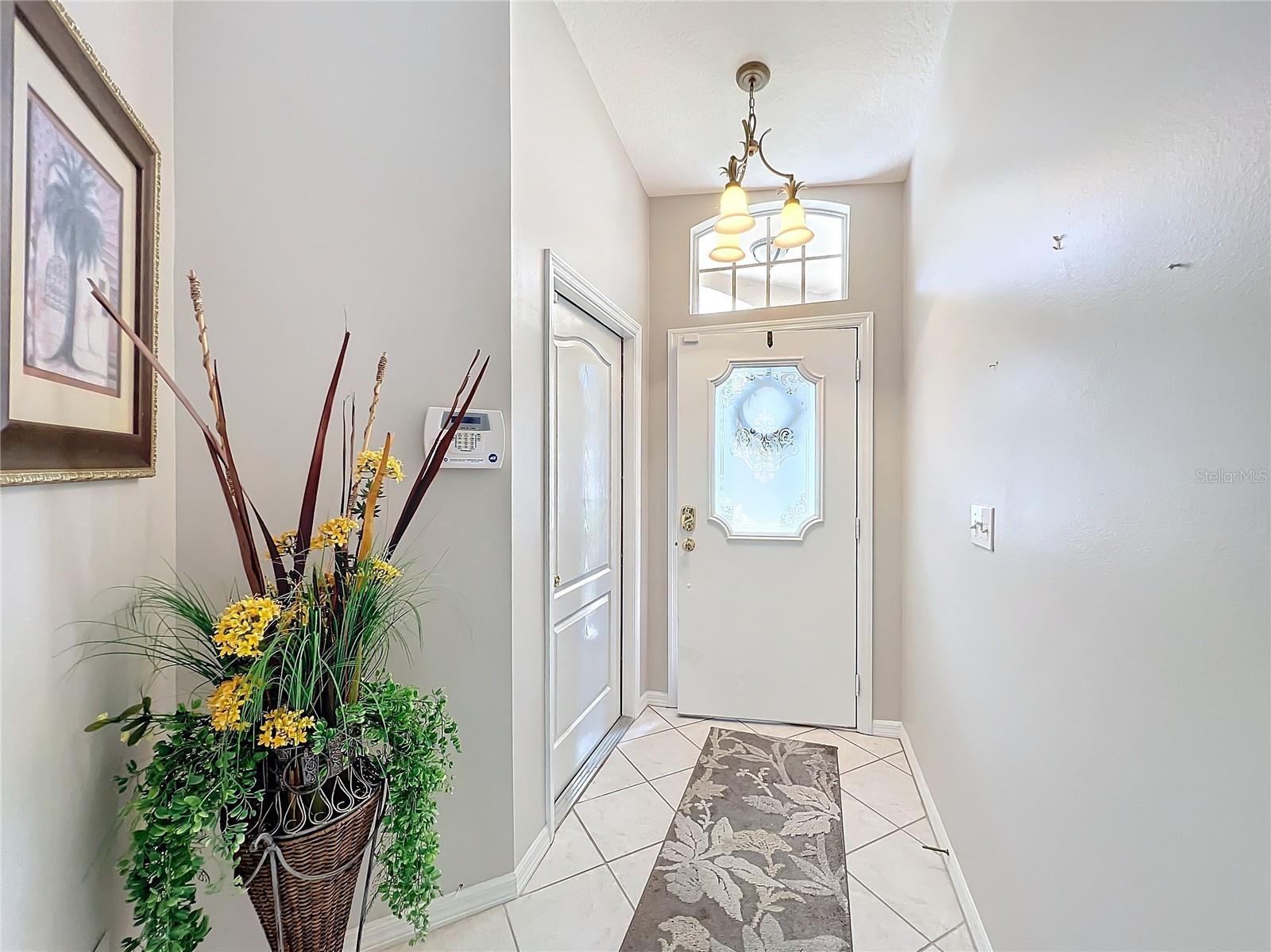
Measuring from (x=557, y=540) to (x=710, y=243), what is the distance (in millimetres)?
1943

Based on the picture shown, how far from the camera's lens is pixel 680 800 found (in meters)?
2.23

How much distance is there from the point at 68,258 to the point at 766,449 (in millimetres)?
2573

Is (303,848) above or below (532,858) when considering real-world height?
above

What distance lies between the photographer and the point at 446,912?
159cm

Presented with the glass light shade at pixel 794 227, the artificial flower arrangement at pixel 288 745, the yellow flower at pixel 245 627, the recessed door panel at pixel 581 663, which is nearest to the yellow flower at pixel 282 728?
the artificial flower arrangement at pixel 288 745

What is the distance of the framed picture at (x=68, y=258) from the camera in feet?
2.92

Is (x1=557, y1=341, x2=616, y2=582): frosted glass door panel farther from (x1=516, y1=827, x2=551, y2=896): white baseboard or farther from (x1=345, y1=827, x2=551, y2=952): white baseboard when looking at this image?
(x1=345, y1=827, x2=551, y2=952): white baseboard

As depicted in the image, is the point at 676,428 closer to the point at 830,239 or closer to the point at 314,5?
the point at 830,239

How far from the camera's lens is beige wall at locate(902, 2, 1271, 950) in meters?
0.66

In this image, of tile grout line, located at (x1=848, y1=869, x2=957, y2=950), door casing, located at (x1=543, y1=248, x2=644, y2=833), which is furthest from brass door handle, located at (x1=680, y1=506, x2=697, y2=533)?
tile grout line, located at (x1=848, y1=869, x2=957, y2=950)

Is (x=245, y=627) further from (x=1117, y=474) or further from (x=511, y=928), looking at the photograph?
(x=1117, y=474)

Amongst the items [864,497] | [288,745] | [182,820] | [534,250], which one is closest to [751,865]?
[288,745]
